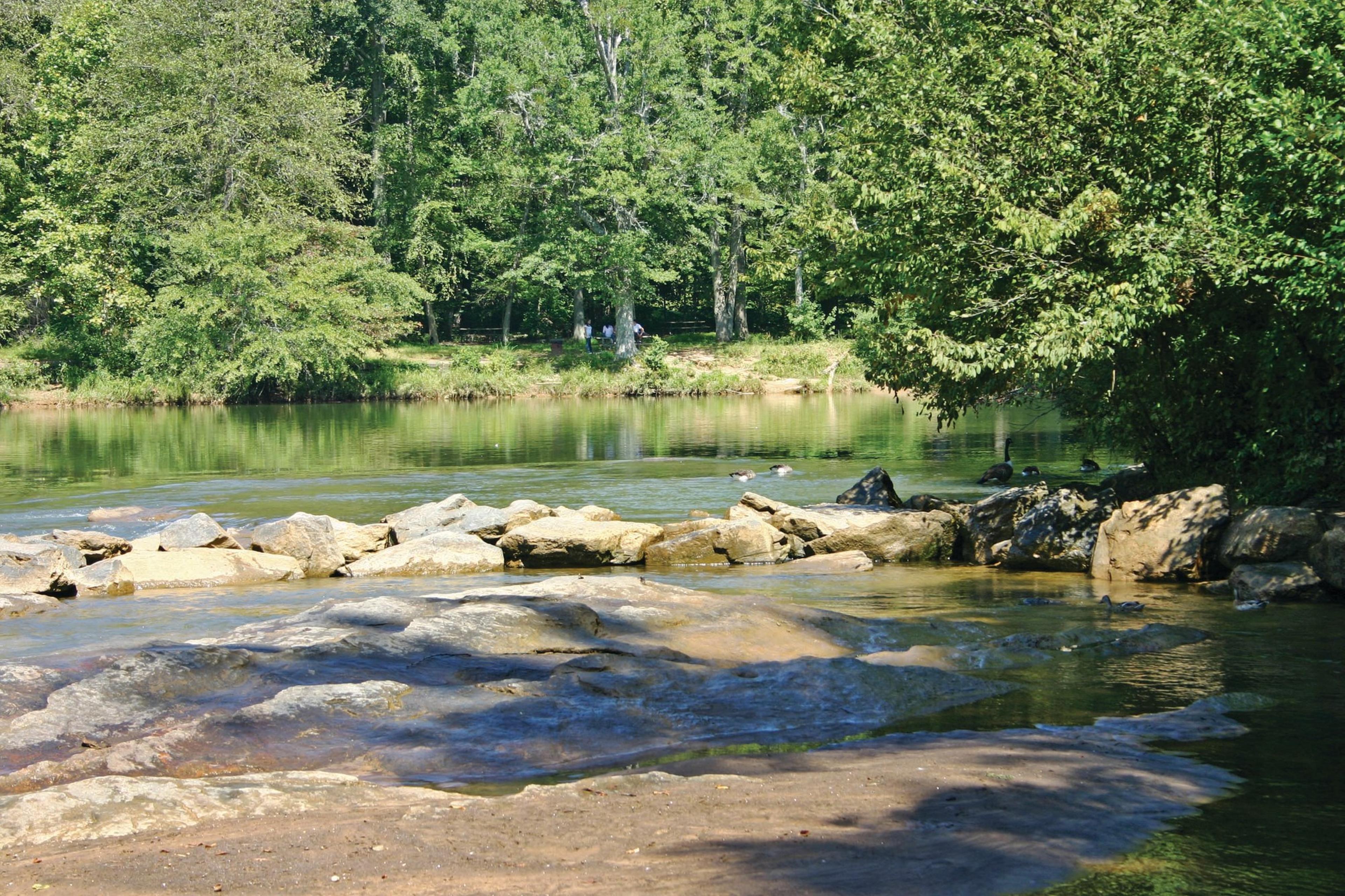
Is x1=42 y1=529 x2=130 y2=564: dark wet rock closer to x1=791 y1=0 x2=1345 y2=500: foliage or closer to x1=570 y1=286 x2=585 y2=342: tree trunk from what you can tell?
x1=791 y1=0 x2=1345 y2=500: foliage

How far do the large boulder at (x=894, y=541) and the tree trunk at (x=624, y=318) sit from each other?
37.6m

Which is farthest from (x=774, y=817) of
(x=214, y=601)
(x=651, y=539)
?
(x=651, y=539)

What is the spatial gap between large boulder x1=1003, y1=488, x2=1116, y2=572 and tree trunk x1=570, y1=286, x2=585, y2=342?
4404 centimetres

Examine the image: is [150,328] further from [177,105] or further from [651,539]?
[651,539]

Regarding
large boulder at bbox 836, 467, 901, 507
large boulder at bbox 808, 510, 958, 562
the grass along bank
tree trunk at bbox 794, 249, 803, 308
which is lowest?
large boulder at bbox 808, 510, 958, 562

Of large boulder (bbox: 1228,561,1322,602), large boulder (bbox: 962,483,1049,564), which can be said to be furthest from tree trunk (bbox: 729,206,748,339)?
large boulder (bbox: 1228,561,1322,602)

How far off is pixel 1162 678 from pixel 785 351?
47.0 m

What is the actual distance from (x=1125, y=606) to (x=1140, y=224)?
14.5 ft

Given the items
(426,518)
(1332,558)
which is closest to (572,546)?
(426,518)

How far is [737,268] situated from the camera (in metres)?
60.1

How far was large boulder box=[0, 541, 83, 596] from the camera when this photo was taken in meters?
14.5

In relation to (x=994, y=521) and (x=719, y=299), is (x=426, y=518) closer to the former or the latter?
(x=994, y=521)

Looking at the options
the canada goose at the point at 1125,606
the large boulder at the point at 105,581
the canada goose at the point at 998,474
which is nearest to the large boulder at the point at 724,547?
the canada goose at the point at 1125,606

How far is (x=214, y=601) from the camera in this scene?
14.5 metres
